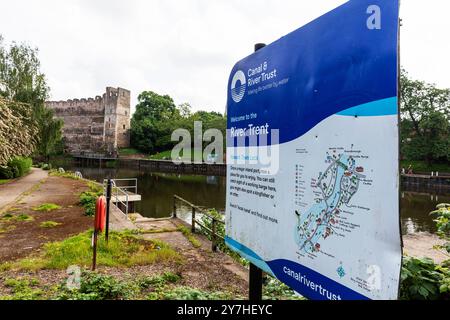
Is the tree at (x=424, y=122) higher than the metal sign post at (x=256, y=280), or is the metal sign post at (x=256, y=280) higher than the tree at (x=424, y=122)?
the tree at (x=424, y=122)

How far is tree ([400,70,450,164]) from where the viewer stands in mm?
28859

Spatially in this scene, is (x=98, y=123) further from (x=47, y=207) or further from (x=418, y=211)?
(x=418, y=211)

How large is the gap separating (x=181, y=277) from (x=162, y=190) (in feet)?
60.3

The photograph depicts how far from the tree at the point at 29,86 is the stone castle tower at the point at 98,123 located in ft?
93.2

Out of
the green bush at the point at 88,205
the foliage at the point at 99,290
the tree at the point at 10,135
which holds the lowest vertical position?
the foliage at the point at 99,290

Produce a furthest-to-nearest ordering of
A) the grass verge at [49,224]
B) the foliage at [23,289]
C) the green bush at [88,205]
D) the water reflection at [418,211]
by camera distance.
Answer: the water reflection at [418,211] → the green bush at [88,205] → the grass verge at [49,224] → the foliage at [23,289]

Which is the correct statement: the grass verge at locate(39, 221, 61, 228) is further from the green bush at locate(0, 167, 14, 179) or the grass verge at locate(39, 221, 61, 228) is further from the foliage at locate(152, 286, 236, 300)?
the green bush at locate(0, 167, 14, 179)

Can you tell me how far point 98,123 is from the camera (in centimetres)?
5159

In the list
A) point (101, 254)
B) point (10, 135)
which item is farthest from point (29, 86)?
point (101, 254)

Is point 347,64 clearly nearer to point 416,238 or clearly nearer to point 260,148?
point 260,148

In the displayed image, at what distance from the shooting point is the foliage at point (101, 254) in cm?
492

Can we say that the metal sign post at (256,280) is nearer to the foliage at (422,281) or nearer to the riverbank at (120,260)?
the foliage at (422,281)

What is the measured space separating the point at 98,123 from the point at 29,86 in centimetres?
3198

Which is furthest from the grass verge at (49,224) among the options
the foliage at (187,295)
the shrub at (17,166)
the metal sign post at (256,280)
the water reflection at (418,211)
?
the shrub at (17,166)
